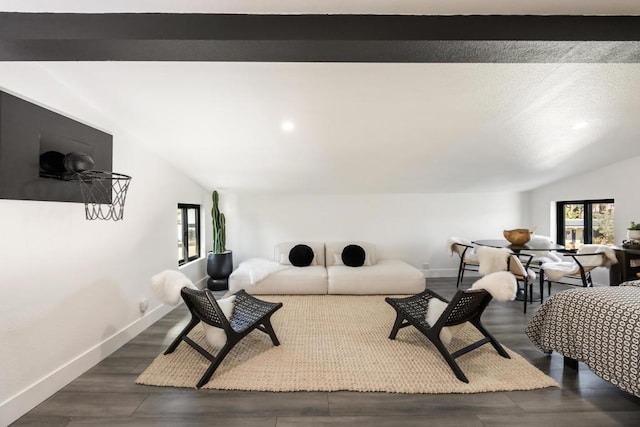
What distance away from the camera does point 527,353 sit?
101 inches

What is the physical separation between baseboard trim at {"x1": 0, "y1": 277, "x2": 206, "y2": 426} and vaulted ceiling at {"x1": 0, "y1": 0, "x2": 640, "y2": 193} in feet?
6.10

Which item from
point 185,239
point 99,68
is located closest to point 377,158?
point 99,68

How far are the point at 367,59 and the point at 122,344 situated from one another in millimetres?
3208

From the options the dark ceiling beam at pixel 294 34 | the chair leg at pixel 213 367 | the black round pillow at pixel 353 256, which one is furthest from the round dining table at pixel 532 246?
the chair leg at pixel 213 367

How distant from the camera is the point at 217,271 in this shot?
454cm

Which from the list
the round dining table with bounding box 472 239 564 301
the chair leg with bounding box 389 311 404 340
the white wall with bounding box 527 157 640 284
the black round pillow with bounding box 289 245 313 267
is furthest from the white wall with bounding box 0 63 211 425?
the white wall with bounding box 527 157 640 284

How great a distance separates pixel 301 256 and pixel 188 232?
74.1 inches

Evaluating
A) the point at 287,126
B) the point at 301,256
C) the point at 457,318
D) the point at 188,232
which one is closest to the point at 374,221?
the point at 301,256

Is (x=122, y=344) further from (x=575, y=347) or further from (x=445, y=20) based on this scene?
(x=575, y=347)

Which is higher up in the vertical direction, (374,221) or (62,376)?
(374,221)

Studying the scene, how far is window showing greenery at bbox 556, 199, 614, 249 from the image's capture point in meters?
4.49

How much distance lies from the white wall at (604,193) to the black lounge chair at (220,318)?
16.2 feet

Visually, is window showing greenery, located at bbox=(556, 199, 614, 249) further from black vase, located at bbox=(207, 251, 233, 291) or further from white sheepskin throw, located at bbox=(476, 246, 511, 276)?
black vase, located at bbox=(207, 251, 233, 291)

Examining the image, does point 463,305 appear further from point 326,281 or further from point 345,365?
point 326,281
